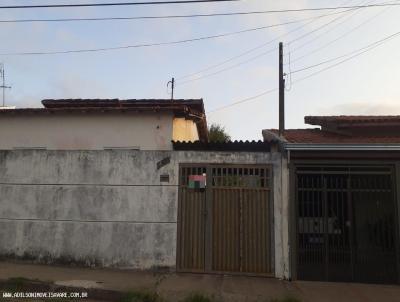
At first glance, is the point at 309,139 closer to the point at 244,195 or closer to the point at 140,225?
the point at 244,195

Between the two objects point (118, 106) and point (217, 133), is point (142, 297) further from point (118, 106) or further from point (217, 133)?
point (217, 133)

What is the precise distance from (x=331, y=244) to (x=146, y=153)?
4401 millimetres

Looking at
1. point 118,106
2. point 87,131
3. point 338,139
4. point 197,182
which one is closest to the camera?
point 197,182

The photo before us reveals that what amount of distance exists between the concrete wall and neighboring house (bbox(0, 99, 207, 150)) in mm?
1710

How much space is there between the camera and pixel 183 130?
13.4 m

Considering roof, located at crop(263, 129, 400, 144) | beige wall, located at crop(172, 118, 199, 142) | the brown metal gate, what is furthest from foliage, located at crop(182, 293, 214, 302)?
beige wall, located at crop(172, 118, 199, 142)

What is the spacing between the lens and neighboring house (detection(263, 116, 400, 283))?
9531mm

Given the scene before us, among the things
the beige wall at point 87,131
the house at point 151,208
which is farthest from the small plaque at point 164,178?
the beige wall at point 87,131

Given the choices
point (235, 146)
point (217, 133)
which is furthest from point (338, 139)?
point (217, 133)

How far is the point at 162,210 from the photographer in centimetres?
1016

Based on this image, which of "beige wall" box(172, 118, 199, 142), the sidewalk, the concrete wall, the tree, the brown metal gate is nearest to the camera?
the sidewalk

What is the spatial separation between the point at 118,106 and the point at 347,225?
24.7 feet

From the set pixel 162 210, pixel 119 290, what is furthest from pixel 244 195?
pixel 119 290

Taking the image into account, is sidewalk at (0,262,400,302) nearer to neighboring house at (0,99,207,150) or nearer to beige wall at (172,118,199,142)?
neighboring house at (0,99,207,150)
